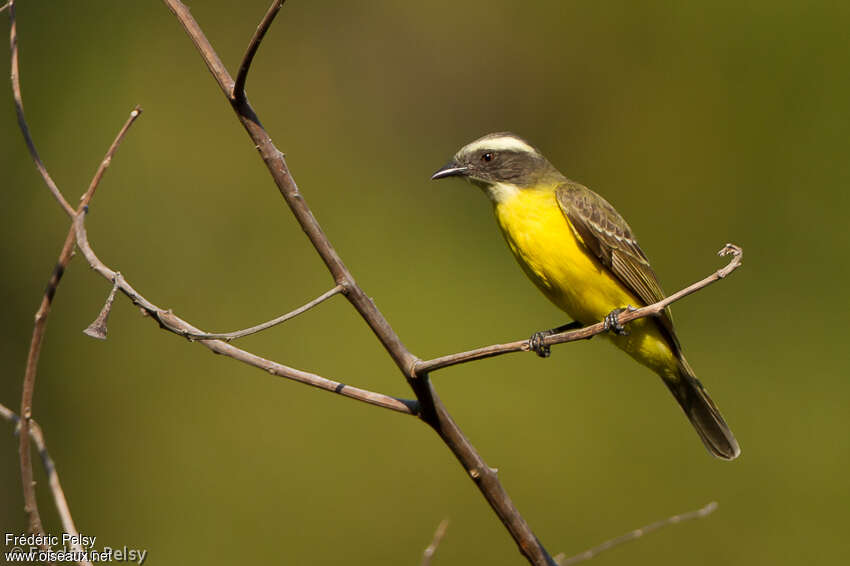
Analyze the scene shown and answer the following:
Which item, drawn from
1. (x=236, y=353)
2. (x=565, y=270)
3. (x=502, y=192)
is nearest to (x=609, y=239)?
(x=565, y=270)

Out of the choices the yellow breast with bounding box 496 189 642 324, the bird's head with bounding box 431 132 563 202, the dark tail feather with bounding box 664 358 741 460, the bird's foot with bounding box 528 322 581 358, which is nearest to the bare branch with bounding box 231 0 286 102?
the bird's foot with bounding box 528 322 581 358

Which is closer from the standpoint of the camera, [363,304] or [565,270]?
[363,304]

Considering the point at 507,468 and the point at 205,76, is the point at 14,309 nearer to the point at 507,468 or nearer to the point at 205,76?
the point at 205,76

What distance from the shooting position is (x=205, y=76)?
23.0 feet

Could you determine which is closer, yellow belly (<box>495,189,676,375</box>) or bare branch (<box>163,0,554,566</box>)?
bare branch (<box>163,0,554,566</box>)

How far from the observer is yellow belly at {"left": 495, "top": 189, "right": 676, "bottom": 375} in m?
3.83

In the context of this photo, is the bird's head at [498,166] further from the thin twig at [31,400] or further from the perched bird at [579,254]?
the thin twig at [31,400]

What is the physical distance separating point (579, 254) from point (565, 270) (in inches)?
4.9

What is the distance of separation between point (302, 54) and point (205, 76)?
836mm

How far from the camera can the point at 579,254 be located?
12.8 feet

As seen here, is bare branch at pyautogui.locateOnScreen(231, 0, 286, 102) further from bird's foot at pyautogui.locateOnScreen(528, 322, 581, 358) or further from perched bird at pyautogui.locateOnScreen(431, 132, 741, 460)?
perched bird at pyautogui.locateOnScreen(431, 132, 741, 460)

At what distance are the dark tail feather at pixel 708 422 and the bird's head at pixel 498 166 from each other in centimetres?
105

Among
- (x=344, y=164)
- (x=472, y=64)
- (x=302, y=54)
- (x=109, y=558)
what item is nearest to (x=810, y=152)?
(x=472, y=64)

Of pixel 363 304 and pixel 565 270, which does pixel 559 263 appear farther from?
pixel 363 304
